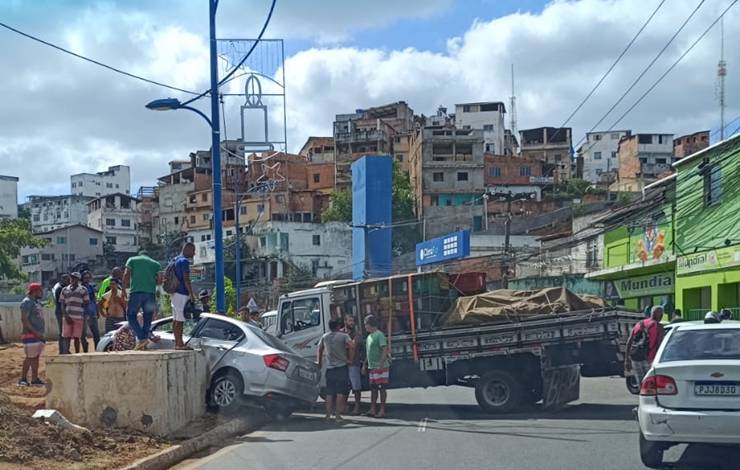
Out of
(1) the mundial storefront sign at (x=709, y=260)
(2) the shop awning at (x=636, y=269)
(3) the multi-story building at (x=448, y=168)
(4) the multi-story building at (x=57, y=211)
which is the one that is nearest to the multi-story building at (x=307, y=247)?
(3) the multi-story building at (x=448, y=168)

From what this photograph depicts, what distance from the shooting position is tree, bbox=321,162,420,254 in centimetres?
7600

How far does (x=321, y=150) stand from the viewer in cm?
9331

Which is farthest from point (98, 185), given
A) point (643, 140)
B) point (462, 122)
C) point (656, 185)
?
point (656, 185)

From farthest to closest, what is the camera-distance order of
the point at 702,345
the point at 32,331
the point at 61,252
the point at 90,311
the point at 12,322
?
1. the point at 61,252
2. the point at 12,322
3. the point at 90,311
4. the point at 32,331
5. the point at 702,345

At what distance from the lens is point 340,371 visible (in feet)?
49.0

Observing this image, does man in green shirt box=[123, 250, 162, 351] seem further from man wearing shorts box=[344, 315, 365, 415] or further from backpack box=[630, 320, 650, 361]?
backpack box=[630, 320, 650, 361]

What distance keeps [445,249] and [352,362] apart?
27749mm

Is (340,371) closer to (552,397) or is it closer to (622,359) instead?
(552,397)

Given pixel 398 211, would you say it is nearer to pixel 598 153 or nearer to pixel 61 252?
pixel 61 252

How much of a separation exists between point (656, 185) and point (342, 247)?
144 feet

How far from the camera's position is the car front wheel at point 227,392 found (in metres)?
13.2

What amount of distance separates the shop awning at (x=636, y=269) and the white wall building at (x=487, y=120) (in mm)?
61693

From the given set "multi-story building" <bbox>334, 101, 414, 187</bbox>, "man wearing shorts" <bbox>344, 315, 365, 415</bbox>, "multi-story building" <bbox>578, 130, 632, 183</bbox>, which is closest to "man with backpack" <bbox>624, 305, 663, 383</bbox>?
"man wearing shorts" <bbox>344, 315, 365, 415</bbox>

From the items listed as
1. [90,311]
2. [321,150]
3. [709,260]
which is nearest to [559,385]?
→ [90,311]
